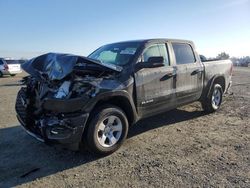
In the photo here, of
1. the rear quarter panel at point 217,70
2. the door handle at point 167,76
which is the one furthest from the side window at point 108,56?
the rear quarter panel at point 217,70

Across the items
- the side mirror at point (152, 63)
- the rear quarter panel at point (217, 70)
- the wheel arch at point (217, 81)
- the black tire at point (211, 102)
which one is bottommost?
the black tire at point (211, 102)

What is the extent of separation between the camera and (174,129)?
6480 mm

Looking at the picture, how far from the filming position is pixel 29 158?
4.96 meters

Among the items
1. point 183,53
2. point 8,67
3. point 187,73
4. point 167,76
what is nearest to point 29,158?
point 167,76

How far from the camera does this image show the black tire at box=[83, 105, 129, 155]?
4.66 metres

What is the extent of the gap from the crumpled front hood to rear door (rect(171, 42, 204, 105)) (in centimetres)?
178

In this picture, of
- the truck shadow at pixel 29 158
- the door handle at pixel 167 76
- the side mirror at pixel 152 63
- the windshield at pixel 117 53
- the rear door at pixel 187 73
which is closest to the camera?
the truck shadow at pixel 29 158

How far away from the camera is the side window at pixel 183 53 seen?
6531mm

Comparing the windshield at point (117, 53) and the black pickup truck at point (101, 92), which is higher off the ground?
the windshield at point (117, 53)

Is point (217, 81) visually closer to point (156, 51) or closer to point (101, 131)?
point (156, 51)

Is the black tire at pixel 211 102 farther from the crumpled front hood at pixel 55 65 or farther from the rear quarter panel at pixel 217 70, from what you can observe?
the crumpled front hood at pixel 55 65

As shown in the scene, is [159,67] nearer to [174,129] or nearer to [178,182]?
[174,129]

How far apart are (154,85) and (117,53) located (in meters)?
1.08

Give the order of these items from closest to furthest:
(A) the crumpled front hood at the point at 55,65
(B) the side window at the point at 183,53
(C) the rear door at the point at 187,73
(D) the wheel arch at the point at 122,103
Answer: (A) the crumpled front hood at the point at 55,65 → (D) the wheel arch at the point at 122,103 → (C) the rear door at the point at 187,73 → (B) the side window at the point at 183,53
